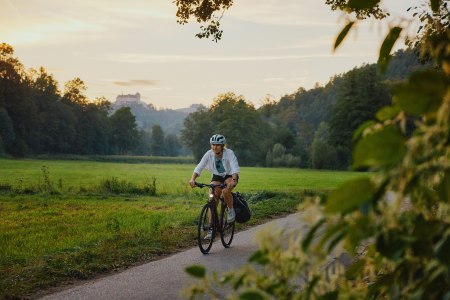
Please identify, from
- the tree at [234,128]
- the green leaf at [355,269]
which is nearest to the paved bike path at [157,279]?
the green leaf at [355,269]

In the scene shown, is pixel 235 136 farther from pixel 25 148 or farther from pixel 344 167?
pixel 25 148

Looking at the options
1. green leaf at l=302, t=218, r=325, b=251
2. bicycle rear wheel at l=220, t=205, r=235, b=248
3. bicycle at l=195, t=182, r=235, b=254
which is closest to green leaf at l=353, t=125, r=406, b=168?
green leaf at l=302, t=218, r=325, b=251

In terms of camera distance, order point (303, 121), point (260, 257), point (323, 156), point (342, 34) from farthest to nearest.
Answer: point (303, 121) < point (323, 156) < point (342, 34) < point (260, 257)

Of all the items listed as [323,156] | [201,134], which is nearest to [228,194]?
[323,156]

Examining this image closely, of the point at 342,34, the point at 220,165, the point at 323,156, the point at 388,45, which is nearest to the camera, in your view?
the point at 342,34

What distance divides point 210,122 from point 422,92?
119 m

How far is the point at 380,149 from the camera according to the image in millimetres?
793

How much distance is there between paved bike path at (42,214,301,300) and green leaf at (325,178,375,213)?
4.73m

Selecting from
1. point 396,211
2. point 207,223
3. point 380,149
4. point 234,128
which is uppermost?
point 234,128

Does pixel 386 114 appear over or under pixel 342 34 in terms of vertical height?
under

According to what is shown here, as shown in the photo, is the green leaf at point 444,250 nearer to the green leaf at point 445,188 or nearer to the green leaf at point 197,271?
the green leaf at point 445,188

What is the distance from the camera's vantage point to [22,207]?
19.3 m

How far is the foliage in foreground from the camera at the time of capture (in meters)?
0.78

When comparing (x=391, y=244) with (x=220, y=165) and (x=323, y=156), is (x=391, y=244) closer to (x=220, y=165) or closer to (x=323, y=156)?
(x=220, y=165)
